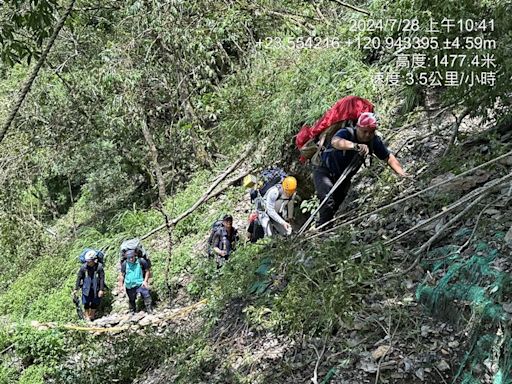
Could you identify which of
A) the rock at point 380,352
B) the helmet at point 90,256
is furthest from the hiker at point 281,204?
the helmet at point 90,256

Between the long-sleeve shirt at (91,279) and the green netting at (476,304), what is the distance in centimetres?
629

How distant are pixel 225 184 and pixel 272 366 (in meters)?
7.60

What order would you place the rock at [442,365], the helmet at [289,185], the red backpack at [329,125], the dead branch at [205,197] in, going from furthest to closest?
the dead branch at [205,197] → the helmet at [289,185] → the red backpack at [329,125] → the rock at [442,365]

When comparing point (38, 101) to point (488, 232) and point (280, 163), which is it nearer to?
point (280, 163)

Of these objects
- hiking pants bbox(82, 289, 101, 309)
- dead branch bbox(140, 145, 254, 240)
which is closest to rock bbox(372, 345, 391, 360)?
hiking pants bbox(82, 289, 101, 309)

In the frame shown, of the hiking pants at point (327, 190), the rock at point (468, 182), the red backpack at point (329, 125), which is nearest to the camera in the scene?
the rock at point (468, 182)

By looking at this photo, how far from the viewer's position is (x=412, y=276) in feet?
13.5

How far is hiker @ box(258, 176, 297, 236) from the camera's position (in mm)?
6645

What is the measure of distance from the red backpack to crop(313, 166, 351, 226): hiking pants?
149 mm

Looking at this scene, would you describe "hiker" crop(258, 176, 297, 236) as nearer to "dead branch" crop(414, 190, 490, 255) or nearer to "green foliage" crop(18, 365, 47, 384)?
"dead branch" crop(414, 190, 490, 255)

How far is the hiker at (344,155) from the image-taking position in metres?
4.95

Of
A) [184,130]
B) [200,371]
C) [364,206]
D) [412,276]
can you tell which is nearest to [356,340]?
[412,276]

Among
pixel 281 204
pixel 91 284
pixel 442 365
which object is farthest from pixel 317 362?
pixel 91 284

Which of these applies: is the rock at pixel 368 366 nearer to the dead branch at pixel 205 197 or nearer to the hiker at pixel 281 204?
the hiker at pixel 281 204
